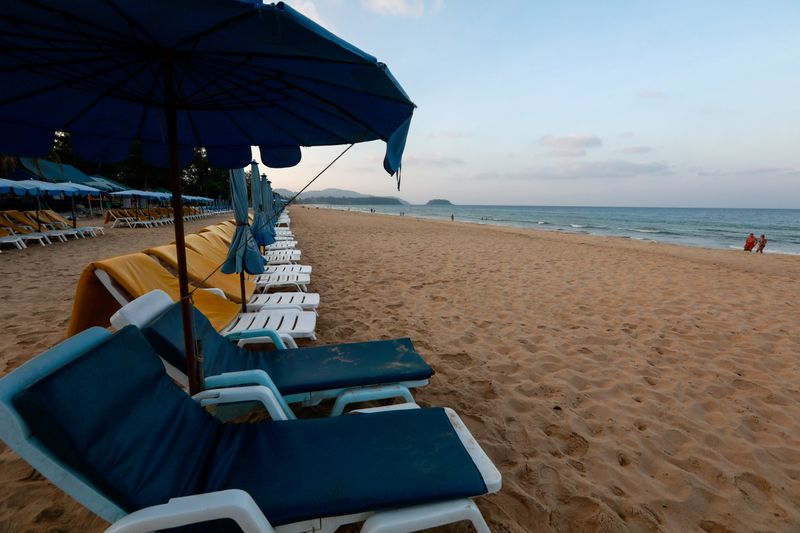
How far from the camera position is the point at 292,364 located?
2.81 m

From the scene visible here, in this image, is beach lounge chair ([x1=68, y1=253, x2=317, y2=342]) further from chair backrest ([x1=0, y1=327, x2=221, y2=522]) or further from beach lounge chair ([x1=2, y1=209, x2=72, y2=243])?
beach lounge chair ([x1=2, y1=209, x2=72, y2=243])

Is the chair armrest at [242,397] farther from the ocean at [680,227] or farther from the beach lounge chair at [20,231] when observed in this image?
the ocean at [680,227]

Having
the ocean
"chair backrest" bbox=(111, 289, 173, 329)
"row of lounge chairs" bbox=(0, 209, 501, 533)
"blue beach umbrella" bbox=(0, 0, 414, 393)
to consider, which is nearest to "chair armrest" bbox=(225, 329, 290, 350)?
"row of lounge chairs" bbox=(0, 209, 501, 533)

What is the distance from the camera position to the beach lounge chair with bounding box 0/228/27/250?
9.56 metres

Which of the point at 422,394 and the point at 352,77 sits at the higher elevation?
the point at 352,77

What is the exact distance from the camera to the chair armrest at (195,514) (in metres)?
1.16

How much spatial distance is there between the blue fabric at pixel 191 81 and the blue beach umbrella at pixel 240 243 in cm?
72

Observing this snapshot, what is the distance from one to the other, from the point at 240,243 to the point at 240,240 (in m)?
0.05

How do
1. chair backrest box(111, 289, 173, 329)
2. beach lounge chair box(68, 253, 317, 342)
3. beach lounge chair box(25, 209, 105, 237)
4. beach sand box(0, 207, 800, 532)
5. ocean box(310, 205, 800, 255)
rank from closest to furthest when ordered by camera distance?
chair backrest box(111, 289, 173, 329) → beach sand box(0, 207, 800, 532) → beach lounge chair box(68, 253, 317, 342) → beach lounge chair box(25, 209, 105, 237) → ocean box(310, 205, 800, 255)

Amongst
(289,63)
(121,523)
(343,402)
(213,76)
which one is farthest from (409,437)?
(213,76)

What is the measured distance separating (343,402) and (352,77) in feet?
6.76

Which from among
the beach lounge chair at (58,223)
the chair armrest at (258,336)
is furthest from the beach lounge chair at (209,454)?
the beach lounge chair at (58,223)

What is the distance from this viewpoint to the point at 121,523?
3.82 ft

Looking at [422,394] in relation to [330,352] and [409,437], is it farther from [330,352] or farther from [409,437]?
[409,437]
